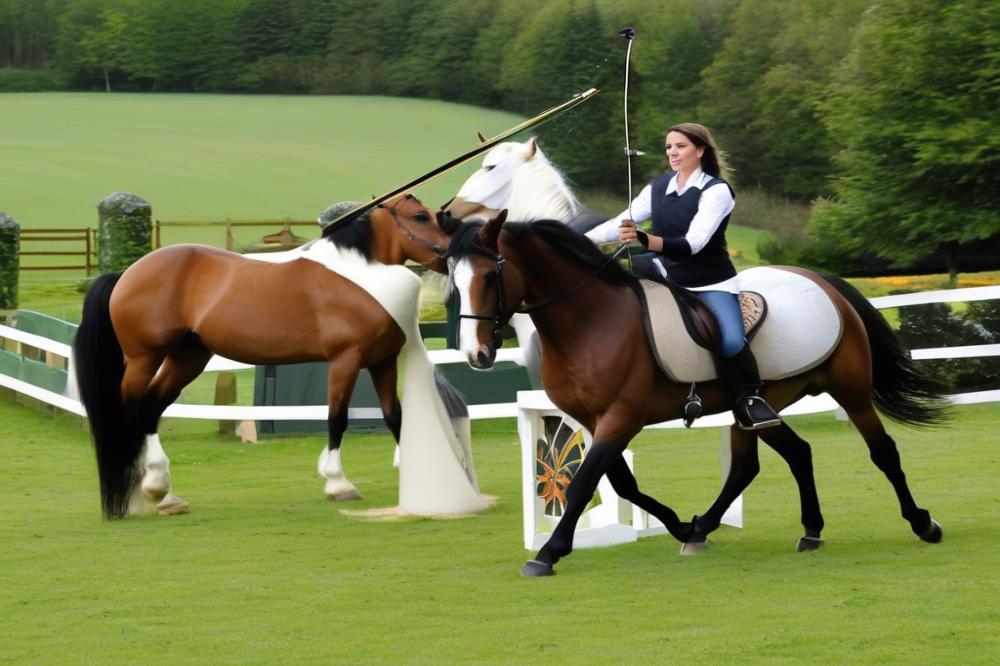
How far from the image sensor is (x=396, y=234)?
32.1 ft

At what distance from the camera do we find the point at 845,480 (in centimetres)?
940

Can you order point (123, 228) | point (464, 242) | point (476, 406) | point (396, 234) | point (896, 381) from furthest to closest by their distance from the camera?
point (123, 228) → point (476, 406) → point (396, 234) → point (896, 381) → point (464, 242)

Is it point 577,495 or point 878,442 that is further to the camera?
point 878,442

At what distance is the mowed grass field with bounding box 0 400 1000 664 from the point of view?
5043 mm

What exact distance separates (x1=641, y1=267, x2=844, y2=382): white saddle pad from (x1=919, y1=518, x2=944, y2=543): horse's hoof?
98 centimetres

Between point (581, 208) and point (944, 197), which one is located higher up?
point (581, 208)

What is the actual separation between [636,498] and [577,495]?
0.69 meters

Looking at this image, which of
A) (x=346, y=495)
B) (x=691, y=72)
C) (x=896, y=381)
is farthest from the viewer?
(x=691, y=72)

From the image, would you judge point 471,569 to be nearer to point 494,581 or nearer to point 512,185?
point 494,581

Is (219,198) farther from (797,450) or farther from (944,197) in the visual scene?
(797,450)

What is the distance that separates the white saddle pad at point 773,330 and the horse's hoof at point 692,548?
0.90 m

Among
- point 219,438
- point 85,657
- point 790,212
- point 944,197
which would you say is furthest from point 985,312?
point 790,212

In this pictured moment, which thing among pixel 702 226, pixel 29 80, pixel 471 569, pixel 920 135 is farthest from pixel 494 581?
pixel 29 80

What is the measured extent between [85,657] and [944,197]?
2428cm
